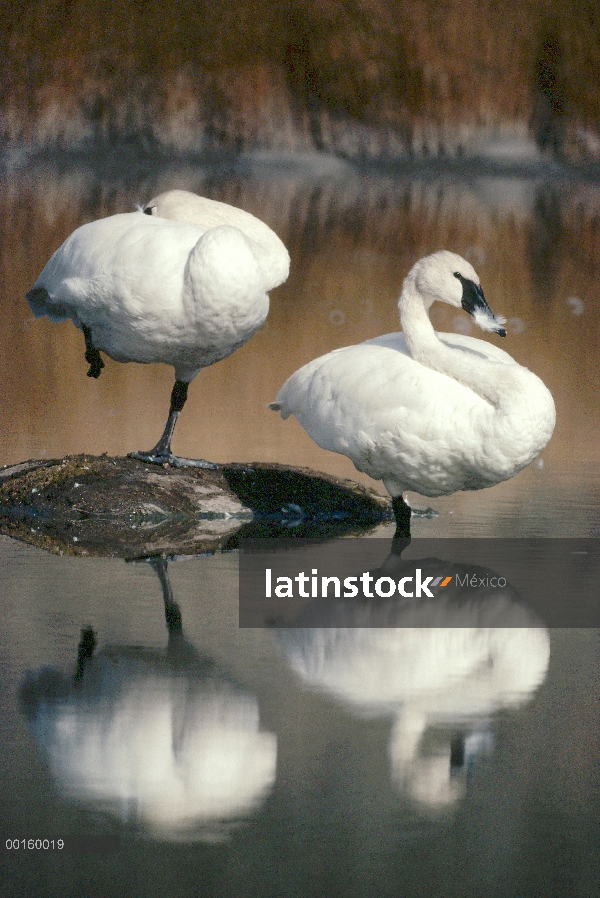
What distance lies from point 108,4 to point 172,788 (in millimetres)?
55050

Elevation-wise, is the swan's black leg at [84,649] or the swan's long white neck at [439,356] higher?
the swan's long white neck at [439,356]

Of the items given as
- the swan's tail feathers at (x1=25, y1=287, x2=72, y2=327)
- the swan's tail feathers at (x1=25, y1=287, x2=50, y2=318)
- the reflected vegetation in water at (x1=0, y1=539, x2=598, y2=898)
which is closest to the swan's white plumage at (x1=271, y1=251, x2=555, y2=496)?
the reflected vegetation in water at (x1=0, y1=539, x2=598, y2=898)

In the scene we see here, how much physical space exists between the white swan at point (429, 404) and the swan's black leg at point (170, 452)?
83cm

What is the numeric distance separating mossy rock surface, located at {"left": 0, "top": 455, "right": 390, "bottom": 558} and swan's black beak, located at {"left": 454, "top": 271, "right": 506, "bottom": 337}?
4.15 feet

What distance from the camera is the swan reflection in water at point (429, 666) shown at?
406 centimetres

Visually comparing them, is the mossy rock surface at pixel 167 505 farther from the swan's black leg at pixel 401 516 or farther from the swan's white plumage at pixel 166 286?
the swan's white plumage at pixel 166 286

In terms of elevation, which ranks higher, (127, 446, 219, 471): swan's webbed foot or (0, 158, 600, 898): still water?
(0, 158, 600, 898): still water

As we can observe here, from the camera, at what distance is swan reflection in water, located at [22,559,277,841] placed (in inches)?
146

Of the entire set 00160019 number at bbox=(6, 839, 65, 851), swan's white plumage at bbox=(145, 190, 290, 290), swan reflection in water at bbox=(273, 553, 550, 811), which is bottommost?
swan reflection in water at bbox=(273, 553, 550, 811)

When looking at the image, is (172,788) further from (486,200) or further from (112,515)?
(486,200)

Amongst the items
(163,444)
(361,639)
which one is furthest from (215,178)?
(361,639)

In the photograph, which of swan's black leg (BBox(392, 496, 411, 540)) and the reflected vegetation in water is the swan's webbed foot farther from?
the reflected vegetation in water

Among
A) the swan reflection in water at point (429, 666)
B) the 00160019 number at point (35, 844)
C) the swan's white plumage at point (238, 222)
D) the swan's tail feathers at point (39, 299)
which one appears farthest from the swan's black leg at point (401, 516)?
the 00160019 number at point (35, 844)

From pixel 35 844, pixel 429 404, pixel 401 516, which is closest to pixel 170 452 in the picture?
pixel 401 516
